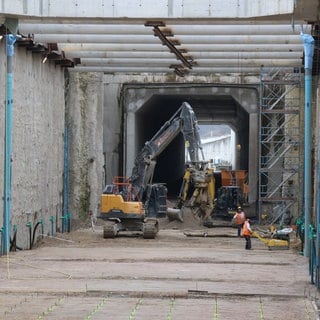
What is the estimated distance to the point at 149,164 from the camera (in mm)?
34250

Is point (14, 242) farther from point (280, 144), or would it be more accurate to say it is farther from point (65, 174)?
point (280, 144)

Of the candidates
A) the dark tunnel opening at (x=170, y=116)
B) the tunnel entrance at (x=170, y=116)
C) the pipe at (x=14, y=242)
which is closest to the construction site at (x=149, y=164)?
the pipe at (x=14, y=242)

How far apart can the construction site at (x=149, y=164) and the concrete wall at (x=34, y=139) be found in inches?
3.2

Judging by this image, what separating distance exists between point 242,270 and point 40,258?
5213mm

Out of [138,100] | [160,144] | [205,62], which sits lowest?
[160,144]

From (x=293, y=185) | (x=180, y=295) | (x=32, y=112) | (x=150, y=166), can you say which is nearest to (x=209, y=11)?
(x=180, y=295)

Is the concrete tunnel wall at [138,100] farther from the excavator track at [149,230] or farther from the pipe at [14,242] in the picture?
the pipe at [14,242]

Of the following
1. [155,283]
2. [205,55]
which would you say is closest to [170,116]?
[205,55]

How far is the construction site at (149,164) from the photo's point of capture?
16.2m

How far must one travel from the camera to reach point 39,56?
91.4 feet

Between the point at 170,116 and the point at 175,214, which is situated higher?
the point at 170,116

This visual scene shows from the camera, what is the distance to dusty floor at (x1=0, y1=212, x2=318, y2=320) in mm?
→ 13684

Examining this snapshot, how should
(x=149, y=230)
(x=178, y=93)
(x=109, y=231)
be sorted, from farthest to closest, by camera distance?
(x=178, y=93) → (x=149, y=230) → (x=109, y=231)

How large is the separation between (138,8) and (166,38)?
12.3 feet
